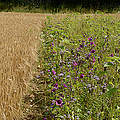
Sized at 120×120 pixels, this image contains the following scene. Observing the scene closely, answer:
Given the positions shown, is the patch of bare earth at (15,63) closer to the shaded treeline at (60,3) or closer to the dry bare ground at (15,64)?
the dry bare ground at (15,64)

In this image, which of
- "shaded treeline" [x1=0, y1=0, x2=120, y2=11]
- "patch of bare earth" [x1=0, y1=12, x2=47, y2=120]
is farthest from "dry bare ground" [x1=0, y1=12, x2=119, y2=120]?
"shaded treeline" [x1=0, y1=0, x2=120, y2=11]

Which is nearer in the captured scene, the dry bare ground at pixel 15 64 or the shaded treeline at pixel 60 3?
the dry bare ground at pixel 15 64

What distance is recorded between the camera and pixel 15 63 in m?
3.39

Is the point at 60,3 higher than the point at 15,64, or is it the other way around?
the point at 60,3

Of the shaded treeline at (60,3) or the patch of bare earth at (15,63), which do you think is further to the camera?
the shaded treeline at (60,3)

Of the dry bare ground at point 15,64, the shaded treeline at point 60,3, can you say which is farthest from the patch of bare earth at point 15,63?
the shaded treeline at point 60,3

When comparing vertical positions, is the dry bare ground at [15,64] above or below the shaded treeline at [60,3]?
below

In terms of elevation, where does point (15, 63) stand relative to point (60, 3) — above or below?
below

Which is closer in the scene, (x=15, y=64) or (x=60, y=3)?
(x=15, y=64)

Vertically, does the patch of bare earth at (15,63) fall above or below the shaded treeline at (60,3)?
below

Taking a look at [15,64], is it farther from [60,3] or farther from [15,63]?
[60,3]

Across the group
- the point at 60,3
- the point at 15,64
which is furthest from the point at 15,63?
the point at 60,3

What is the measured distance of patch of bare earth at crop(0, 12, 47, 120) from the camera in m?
2.38

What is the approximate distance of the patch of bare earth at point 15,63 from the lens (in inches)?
93.6
